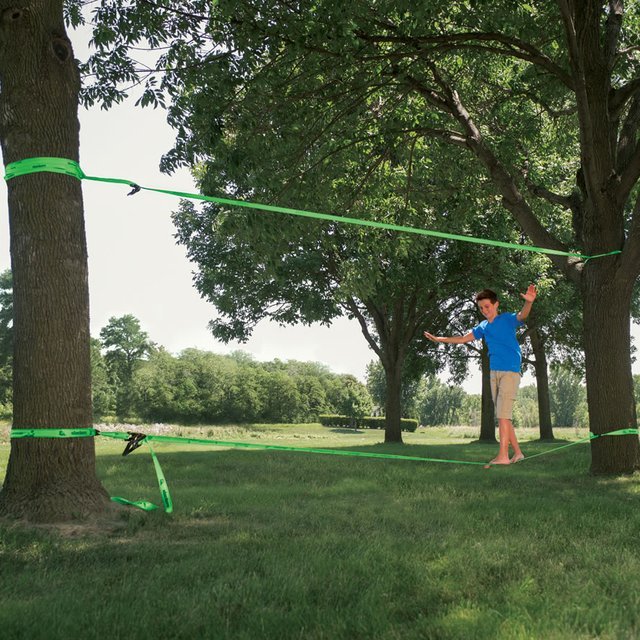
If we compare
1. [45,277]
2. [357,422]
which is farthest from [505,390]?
[357,422]

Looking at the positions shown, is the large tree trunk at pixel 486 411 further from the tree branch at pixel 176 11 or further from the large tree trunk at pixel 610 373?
the tree branch at pixel 176 11

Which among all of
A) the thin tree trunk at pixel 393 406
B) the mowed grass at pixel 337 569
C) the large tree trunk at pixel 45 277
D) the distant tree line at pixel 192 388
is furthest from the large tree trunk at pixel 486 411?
the distant tree line at pixel 192 388

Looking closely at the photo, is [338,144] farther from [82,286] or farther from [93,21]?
[82,286]

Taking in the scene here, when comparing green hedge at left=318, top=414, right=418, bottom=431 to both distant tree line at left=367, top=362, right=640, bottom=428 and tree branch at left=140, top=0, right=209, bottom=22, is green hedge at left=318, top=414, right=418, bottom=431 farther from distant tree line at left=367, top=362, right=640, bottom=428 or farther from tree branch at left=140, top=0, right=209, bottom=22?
tree branch at left=140, top=0, right=209, bottom=22

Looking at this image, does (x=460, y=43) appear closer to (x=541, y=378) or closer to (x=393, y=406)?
(x=393, y=406)

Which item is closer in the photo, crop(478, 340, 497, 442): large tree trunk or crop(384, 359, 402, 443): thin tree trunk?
crop(384, 359, 402, 443): thin tree trunk

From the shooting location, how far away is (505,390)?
711cm

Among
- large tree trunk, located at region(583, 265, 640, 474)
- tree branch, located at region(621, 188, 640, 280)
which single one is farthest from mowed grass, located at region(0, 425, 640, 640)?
tree branch, located at region(621, 188, 640, 280)

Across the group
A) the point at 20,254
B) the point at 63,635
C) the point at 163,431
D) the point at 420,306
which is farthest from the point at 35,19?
the point at 163,431

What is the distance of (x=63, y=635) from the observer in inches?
135

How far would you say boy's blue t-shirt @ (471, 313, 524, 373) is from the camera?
23.0 feet

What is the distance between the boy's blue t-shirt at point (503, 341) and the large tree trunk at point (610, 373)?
399 cm

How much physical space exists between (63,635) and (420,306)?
73.3 feet

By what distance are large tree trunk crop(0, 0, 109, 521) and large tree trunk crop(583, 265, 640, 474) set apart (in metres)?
7.79
